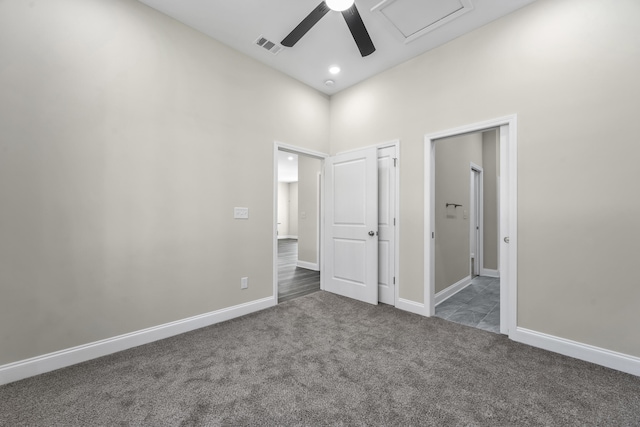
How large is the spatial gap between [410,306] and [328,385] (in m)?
1.75

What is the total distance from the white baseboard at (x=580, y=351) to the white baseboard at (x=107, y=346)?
286 cm

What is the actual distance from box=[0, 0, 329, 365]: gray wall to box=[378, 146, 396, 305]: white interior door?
5.26ft

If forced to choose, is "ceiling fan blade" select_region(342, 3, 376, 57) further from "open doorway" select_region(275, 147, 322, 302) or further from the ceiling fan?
"open doorway" select_region(275, 147, 322, 302)

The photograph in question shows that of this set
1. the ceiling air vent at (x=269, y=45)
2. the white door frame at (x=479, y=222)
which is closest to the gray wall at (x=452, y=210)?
the white door frame at (x=479, y=222)

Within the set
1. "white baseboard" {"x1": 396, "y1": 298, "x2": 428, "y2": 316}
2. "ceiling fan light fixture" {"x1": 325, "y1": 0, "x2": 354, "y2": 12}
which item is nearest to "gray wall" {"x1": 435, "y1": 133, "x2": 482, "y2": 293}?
"white baseboard" {"x1": 396, "y1": 298, "x2": 428, "y2": 316}

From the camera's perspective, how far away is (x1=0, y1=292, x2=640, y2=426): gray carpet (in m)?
1.51

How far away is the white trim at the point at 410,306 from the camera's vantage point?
310cm

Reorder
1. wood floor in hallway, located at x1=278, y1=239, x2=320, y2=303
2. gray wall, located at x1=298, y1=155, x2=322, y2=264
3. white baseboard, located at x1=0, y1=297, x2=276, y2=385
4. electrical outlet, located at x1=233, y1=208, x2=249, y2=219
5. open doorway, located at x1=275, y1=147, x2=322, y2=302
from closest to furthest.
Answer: white baseboard, located at x1=0, y1=297, x2=276, y2=385 → electrical outlet, located at x1=233, y1=208, x2=249, y2=219 → wood floor in hallway, located at x1=278, y1=239, x2=320, y2=303 → open doorway, located at x1=275, y1=147, x2=322, y2=302 → gray wall, located at x1=298, y1=155, x2=322, y2=264

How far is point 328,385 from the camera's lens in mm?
1786

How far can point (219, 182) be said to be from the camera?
9.57 feet

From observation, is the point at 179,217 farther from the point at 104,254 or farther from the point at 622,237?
the point at 622,237

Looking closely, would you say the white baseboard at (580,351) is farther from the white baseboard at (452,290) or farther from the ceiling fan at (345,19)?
the ceiling fan at (345,19)

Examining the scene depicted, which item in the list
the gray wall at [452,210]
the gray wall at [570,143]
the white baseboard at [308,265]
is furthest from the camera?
the white baseboard at [308,265]

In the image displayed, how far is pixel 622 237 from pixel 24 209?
445 centimetres
